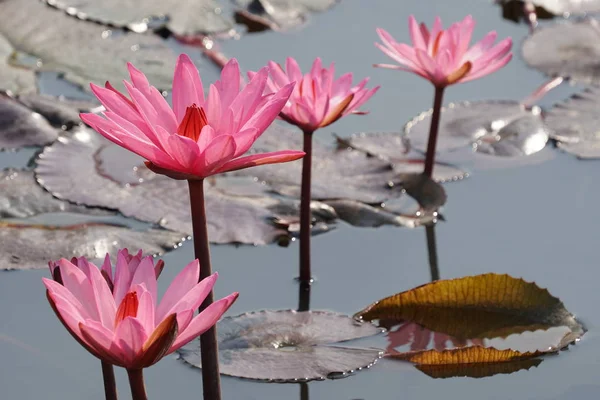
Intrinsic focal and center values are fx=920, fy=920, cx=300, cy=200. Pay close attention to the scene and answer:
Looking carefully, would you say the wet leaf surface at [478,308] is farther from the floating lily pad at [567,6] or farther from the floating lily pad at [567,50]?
the floating lily pad at [567,6]

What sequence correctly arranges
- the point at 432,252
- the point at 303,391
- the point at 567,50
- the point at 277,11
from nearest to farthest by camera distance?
the point at 303,391 < the point at 432,252 < the point at 567,50 < the point at 277,11

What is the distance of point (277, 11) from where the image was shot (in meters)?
3.57

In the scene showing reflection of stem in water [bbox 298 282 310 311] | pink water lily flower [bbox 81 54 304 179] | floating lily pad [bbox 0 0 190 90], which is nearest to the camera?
pink water lily flower [bbox 81 54 304 179]

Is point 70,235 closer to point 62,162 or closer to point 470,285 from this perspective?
point 62,162

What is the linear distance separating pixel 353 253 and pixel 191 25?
4.86 ft

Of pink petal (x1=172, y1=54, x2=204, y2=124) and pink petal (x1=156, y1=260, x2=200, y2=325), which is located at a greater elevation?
pink petal (x1=172, y1=54, x2=204, y2=124)

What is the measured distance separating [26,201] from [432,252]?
39.5 inches

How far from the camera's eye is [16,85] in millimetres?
2824

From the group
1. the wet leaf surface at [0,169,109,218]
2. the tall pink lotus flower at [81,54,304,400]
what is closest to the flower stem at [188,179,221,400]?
the tall pink lotus flower at [81,54,304,400]

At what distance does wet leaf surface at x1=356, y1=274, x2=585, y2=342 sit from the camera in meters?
1.85

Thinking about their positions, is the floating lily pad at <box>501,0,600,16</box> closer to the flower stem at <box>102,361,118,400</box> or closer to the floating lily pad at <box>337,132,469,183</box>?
the floating lily pad at <box>337,132,469,183</box>

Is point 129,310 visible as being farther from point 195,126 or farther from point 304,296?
point 304,296

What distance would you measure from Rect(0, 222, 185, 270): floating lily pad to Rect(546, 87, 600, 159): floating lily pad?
1.22 metres

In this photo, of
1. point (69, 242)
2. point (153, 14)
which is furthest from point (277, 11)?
point (69, 242)
